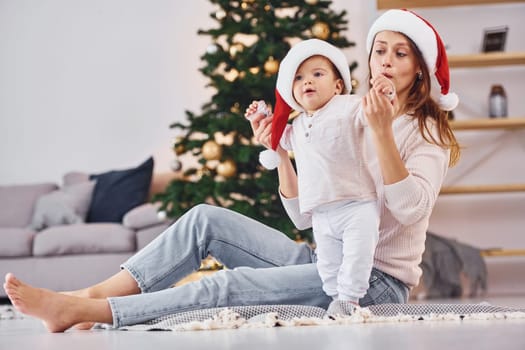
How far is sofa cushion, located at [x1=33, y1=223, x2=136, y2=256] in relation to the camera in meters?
4.98

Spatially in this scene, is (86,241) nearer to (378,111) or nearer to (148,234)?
(148,234)

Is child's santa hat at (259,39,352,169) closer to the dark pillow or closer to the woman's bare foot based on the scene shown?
the woman's bare foot

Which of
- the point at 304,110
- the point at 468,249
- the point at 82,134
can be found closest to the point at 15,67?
the point at 82,134

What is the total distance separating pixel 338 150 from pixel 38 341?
0.76 meters

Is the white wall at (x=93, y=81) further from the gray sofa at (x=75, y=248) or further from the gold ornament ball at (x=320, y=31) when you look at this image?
the gold ornament ball at (x=320, y=31)

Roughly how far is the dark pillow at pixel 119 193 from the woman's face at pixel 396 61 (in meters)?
3.34

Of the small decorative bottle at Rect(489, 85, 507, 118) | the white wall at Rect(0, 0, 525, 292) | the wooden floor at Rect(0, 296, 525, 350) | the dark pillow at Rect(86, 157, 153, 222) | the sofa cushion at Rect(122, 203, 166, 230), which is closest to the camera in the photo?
the wooden floor at Rect(0, 296, 525, 350)

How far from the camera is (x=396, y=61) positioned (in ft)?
7.16

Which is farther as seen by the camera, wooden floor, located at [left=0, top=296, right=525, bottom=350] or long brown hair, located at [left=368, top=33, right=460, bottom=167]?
long brown hair, located at [left=368, top=33, right=460, bottom=167]

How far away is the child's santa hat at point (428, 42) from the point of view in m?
2.16

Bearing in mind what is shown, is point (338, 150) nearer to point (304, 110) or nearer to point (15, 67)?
point (304, 110)

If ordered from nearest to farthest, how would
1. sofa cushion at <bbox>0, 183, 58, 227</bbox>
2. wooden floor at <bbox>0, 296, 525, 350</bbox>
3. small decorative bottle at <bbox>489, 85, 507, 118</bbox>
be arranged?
1. wooden floor at <bbox>0, 296, 525, 350</bbox>
2. small decorative bottle at <bbox>489, 85, 507, 118</bbox>
3. sofa cushion at <bbox>0, 183, 58, 227</bbox>

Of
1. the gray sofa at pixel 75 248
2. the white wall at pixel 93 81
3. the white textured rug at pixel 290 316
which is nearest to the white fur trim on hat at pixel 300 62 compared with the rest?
the white textured rug at pixel 290 316

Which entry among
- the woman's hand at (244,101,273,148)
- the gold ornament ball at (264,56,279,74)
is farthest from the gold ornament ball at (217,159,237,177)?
the woman's hand at (244,101,273,148)
